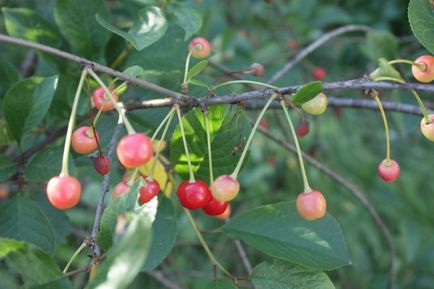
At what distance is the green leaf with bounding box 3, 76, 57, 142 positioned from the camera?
131 cm

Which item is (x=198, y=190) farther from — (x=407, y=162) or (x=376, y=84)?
(x=407, y=162)

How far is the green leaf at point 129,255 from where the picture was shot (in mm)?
749

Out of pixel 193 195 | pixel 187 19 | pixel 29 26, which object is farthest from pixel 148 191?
pixel 29 26

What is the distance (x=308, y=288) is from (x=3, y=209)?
72 centimetres

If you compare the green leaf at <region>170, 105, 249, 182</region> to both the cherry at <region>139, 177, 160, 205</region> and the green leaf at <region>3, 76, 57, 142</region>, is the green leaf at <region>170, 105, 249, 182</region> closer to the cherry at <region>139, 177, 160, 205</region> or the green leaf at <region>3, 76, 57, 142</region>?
the cherry at <region>139, 177, 160, 205</region>

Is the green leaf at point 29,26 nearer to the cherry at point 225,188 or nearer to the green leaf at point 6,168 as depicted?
the green leaf at point 6,168

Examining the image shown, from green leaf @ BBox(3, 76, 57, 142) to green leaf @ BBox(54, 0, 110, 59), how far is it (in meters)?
0.31

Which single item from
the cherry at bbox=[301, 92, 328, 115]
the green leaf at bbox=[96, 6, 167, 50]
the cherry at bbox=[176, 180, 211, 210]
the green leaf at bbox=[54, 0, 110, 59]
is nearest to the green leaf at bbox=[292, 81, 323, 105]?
the cherry at bbox=[301, 92, 328, 115]

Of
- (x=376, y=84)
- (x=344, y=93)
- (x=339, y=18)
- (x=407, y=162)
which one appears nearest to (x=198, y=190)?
(x=376, y=84)

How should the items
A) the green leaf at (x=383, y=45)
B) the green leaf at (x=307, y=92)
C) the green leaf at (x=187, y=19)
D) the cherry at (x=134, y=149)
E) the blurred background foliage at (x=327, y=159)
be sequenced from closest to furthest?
the cherry at (x=134, y=149)
the green leaf at (x=307, y=92)
the green leaf at (x=187, y=19)
the green leaf at (x=383, y=45)
the blurred background foliage at (x=327, y=159)

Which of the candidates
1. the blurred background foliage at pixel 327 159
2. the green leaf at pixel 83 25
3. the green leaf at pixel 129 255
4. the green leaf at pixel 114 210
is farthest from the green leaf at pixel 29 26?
the green leaf at pixel 129 255

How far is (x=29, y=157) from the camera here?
146 centimetres

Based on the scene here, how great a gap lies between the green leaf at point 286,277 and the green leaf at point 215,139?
231 millimetres

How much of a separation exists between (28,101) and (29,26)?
37 centimetres
